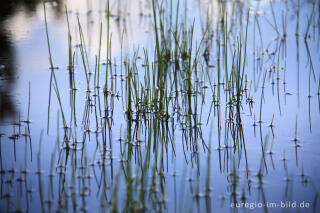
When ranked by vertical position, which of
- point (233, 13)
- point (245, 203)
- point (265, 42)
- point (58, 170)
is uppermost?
point (233, 13)

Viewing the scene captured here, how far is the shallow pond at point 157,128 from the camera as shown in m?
1.58

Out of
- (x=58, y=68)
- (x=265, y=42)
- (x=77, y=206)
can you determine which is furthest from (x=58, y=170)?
(x=265, y=42)

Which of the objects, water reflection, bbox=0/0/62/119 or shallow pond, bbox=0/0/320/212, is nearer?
shallow pond, bbox=0/0/320/212

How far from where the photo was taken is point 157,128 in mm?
2129

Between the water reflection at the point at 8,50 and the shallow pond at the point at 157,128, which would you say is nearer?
the shallow pond at the point at 157,128

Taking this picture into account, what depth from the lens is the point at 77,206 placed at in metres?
1.51

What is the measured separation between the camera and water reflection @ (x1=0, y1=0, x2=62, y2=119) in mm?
2264

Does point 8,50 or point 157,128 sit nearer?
point 157,128

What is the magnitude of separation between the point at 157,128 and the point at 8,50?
57.6 inches

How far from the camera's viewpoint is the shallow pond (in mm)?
1584

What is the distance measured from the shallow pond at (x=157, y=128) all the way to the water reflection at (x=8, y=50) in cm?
1

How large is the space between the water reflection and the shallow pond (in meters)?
0.01

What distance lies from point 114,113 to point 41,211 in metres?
0.86

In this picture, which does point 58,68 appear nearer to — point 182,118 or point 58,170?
point 182,118
